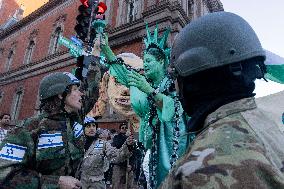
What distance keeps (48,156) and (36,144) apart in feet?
0.48

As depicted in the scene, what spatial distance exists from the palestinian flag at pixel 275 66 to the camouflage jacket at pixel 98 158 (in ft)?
9.50

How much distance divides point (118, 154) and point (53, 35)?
1690 centimetres

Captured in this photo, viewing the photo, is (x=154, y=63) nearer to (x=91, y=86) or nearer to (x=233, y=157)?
(x=91, y=86)

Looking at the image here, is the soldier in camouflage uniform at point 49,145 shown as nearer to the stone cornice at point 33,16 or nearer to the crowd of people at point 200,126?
the crowd of people at point 200,126

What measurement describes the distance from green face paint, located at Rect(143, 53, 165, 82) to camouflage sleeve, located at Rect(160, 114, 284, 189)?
251 cm

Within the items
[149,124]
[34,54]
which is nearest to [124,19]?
[34,54]

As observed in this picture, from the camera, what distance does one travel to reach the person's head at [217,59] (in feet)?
4.10

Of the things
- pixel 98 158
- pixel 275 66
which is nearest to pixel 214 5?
pixel 98 158

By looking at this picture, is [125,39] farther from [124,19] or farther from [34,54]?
[34,54]

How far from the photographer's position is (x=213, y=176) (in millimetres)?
925

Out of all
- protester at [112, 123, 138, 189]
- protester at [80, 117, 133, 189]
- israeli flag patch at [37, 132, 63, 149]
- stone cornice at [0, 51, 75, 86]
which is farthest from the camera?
stone cornice at [0, 51, 75, 86]

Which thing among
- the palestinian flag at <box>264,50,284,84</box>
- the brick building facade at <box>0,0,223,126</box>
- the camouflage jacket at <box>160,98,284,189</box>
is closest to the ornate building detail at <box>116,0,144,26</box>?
the brick building facade at <box>0,0,223,126</box>

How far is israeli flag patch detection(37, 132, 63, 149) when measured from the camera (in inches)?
99.0

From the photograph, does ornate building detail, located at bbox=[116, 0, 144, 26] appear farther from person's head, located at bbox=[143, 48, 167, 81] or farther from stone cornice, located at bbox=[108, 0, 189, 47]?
person's head, located at bbox=[143, 48, 167, 81]
